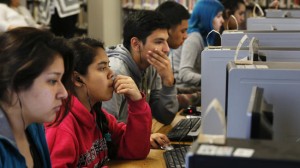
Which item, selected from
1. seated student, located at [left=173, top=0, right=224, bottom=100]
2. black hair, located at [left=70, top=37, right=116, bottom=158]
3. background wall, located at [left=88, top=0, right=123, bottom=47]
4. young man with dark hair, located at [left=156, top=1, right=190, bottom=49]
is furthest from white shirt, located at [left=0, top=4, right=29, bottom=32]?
black hair, located at [left=70, top=37, right=116, bottom=158]

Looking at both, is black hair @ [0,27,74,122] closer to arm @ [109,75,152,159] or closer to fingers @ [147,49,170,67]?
arm @ [109,75,152,159]

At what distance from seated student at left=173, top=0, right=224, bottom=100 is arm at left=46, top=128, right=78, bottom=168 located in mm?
1512

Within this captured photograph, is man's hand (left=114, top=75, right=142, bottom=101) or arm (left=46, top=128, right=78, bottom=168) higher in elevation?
man's hand (left=114, top=75, right=142, bottom=101)

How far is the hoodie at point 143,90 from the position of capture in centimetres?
209

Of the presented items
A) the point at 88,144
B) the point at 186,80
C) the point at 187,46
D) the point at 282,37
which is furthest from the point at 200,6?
the point at 88,144

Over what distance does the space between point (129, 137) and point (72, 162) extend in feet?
1.24

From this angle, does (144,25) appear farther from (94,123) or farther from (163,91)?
(94,123)

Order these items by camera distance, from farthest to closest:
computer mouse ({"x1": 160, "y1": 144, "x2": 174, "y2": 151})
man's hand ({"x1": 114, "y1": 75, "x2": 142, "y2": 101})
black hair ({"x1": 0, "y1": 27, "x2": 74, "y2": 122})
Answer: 1. computer mouse ({"x1": 160, "y1": 144, "x2": 174, "y2": 151})
2. man's hand ({"x1": 114, "y1": 75, "x2": 142, "y2": 101})
3. black hair ({"x1": 0, "y1": 27, "x2": 74, "y2": 122})

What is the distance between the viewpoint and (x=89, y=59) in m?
1.68

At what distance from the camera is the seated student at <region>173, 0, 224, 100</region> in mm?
3167

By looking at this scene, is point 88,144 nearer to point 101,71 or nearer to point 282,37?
point 101,71

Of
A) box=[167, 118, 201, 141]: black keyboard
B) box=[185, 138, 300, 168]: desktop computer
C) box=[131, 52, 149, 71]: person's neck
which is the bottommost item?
box=[167, 118, 201, 141]: black keyboard

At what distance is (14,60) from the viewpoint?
1169mm

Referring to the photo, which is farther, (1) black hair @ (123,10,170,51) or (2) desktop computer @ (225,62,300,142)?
(1) black hair @ (123,10,170,51)
